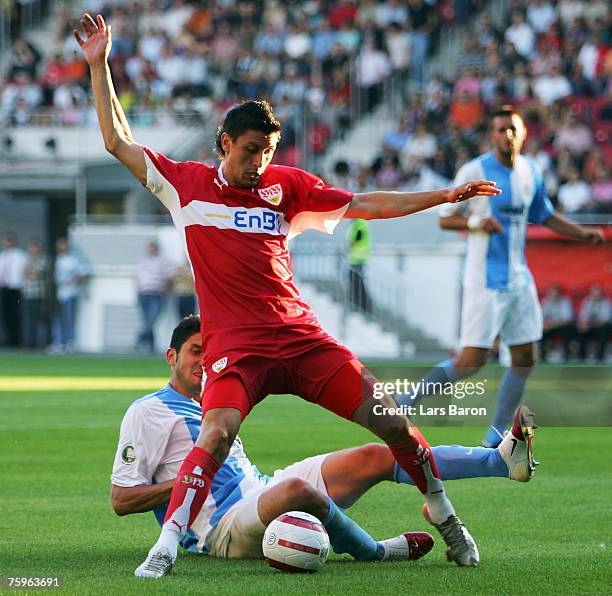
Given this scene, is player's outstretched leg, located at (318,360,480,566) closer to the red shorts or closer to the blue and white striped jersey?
the red shorts

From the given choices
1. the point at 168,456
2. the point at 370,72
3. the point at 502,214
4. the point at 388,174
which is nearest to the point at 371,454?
the point at 168,456

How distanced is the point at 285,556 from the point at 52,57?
92.0 ft

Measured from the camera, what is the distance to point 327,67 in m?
29.9

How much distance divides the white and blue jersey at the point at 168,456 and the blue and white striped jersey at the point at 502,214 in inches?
191

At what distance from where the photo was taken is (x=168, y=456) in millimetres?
7039

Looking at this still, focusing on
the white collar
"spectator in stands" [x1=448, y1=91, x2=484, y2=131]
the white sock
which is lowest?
the white sock

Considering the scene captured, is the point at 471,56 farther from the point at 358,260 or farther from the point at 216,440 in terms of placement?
the point at 216,440

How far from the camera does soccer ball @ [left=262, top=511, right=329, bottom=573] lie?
6.50 metres

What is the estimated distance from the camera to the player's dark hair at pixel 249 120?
6.73 metres

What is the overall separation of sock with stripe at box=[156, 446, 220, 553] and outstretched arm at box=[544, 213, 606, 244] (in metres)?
5.18

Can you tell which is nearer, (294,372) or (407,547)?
(294,372)

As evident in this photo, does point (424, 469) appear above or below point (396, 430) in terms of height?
below

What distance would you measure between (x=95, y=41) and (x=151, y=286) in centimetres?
1931

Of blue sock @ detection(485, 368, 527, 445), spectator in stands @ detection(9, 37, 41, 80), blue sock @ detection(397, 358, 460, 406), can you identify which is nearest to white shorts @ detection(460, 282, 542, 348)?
blue sock @ detection(485, 368, 527, 445)
